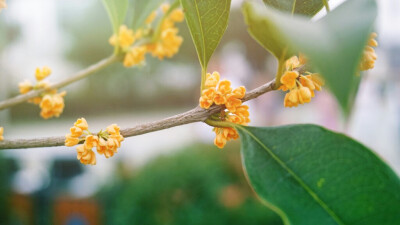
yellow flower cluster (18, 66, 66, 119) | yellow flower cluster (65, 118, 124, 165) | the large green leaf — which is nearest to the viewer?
the large green leaf

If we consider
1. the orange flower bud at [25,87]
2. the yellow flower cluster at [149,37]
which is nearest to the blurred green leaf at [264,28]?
the yellow flower cluster at [149,37]

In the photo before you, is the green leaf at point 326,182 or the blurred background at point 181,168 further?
the blurred background at point 181,168

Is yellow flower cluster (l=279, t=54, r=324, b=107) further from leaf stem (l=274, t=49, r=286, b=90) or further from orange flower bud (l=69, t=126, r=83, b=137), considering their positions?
orange flower bud (l=69, t=126, r=83, b=137)

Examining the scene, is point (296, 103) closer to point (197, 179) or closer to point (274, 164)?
point (274, 164)

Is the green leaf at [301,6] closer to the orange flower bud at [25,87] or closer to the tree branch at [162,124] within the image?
the tree branch at [162,124]

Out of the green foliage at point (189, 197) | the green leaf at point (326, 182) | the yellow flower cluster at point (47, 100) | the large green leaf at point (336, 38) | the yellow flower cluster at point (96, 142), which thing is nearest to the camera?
the large green leaf at point (336, 38)

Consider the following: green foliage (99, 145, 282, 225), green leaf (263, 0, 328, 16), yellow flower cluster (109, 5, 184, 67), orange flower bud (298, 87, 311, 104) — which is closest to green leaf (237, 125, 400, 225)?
orange flower bud (298, 87, 311, 104)

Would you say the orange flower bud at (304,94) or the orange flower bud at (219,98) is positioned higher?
the orange flower bud at (219,98)
